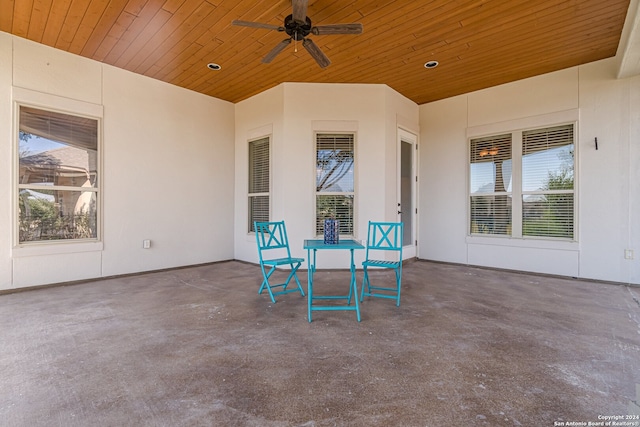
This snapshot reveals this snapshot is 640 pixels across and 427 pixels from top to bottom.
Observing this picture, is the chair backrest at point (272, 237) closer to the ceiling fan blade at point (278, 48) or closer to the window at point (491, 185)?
the ceiling fan blade at point (278, 48)

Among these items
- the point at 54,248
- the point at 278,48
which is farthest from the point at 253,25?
the point at 54,248

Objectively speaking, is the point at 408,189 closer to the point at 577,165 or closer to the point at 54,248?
the point at 577,165

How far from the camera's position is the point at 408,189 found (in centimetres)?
560

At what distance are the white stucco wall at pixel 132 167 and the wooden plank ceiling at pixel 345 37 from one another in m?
0.29

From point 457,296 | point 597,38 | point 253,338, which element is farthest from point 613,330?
point 597,38

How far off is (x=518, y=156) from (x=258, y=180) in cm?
439

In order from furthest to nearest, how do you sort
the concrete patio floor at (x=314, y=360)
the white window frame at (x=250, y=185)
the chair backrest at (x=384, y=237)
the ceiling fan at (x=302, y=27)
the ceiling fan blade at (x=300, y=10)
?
the white window frame at (x=250, y=185), the chair backrest at (x=384, y=237), the ceiling fan at (x=302, y=27), the ceiling fan blade at (x=300, y=10), the concrete patio floor at (x=314, y=360)

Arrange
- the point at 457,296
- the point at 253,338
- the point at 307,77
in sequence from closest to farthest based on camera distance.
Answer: the point at 253,338
the point at 457,296
the point at 307,77

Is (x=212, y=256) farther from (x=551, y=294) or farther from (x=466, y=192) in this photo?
(x=551, y=294)

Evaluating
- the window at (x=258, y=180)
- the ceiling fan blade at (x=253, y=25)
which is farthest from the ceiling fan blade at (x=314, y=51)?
the window at (x=258, y=180)

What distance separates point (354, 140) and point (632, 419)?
167 inches

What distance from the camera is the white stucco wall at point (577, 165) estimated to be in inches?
155

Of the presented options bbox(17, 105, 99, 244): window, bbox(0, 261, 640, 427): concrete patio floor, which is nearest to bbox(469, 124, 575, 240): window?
bbox(0, 261, 640, 427): concrete patio floor

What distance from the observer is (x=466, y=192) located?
530 cm
